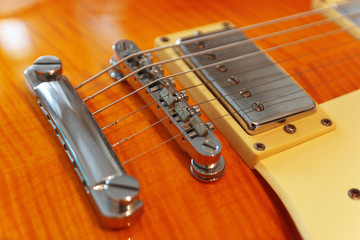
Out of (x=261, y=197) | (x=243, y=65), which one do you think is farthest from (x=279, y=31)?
(x=261, y=197)

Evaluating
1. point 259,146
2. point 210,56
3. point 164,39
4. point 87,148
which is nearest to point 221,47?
point 210,56

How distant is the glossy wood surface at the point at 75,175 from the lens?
0.55 meters

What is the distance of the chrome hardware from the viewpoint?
0.52m

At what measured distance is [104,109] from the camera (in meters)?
0.69

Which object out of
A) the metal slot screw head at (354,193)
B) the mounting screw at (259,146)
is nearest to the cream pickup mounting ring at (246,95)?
the mounting screw at (259,146)

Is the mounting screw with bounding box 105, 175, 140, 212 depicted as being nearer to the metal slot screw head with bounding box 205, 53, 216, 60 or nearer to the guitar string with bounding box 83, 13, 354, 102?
the guitar string with bounding box 83, 13, 354, 102

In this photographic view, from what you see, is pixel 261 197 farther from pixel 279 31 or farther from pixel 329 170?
pixel 279 31

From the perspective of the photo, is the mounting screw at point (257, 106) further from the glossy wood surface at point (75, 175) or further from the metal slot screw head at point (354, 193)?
the metal slot screw head at point (354, 193)

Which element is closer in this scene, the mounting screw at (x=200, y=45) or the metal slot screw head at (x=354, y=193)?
the metal slot screw head at (x=354, y=193)

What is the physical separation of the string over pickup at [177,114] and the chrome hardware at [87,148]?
4.5 inches

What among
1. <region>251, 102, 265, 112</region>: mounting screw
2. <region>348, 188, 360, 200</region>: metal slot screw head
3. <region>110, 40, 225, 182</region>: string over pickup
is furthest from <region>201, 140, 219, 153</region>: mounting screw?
<region>348, 188, 360, 200</region>: metal slot screw head

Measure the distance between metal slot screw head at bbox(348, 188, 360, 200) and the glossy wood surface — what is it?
0.36ft

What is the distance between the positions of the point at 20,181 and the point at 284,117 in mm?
444

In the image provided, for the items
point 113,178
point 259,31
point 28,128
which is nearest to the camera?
point 113,178
